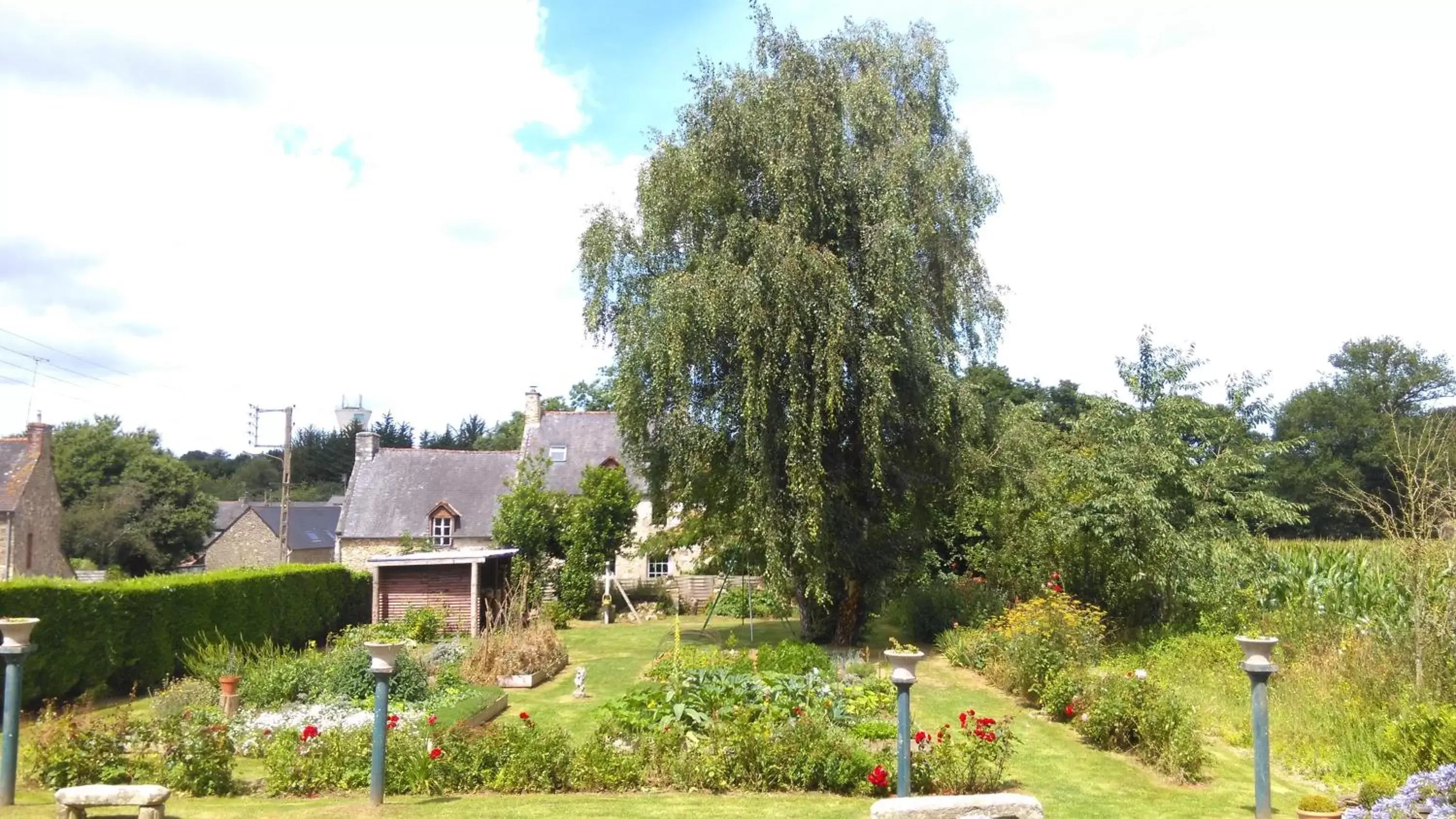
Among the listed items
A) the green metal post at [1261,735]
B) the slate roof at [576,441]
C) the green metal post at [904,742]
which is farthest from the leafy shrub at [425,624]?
the green metal post at [1261,735]

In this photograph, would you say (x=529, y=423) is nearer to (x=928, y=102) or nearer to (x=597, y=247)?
(x=597, y=247)

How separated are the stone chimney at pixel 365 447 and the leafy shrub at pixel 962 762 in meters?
28.7

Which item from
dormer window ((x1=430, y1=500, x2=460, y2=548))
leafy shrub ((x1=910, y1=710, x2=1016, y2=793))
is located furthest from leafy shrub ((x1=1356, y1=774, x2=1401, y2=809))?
dormer window ((x1=430, y1=500, x2=460, y2=548))

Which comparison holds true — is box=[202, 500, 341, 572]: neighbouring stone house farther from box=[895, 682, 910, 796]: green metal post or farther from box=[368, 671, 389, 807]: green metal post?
box=[895, 682, 910, 796]: green metal post

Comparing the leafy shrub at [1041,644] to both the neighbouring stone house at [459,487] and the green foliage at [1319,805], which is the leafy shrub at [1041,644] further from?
the neighbouring stone house at [459,487]

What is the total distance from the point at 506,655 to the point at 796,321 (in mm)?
7539

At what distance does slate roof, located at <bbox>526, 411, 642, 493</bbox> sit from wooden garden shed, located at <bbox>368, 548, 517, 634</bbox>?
1108 cm

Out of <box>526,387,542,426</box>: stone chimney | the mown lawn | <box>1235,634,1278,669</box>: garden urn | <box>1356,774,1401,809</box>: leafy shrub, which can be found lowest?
the mown lawn

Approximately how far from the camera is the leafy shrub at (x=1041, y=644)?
13.3 meters

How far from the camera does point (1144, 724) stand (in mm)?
10461

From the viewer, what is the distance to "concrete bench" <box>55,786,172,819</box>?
7.18 metres

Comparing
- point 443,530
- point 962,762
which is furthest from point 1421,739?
point 443,530

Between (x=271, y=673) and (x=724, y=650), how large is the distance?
8.07m

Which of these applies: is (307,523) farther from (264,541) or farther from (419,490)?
(419,490)
